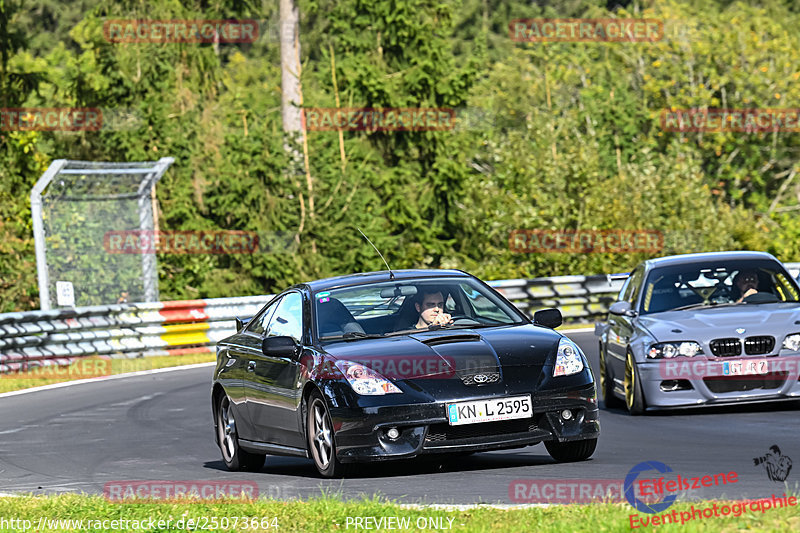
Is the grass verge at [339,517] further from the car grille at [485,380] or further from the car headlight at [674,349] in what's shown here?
the car headlight at [674,349]

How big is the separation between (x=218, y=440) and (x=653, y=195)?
24.8 meters

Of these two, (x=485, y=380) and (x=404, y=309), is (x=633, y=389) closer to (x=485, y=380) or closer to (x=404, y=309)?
(x=404, y=309)

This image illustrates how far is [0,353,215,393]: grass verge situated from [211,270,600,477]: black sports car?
10439 millimetres

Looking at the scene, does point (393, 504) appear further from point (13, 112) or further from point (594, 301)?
point (13, 112)

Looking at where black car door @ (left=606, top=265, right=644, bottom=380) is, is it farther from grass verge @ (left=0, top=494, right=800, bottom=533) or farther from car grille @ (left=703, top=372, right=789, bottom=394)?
grass verge @ (left=0, top=494, right=800, bottom=533)

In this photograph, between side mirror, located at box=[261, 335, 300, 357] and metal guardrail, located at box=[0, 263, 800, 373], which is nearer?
side mirror, located at box=[261, 335, 300, 357]

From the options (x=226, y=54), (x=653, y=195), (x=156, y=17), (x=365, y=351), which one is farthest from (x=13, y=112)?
(x=226, y=54)

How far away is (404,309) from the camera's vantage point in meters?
10.7

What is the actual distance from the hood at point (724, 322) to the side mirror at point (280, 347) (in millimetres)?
4173

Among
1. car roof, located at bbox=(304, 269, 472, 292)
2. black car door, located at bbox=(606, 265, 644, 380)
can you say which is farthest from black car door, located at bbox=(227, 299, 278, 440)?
black car door, located at bbox=(606, 265, 644, 380)

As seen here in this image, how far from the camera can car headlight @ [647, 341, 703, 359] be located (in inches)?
516

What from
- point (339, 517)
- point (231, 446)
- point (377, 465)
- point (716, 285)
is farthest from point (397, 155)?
point (339, 517)

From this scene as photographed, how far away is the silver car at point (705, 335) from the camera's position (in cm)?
1304

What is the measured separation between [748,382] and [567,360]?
3692mm
